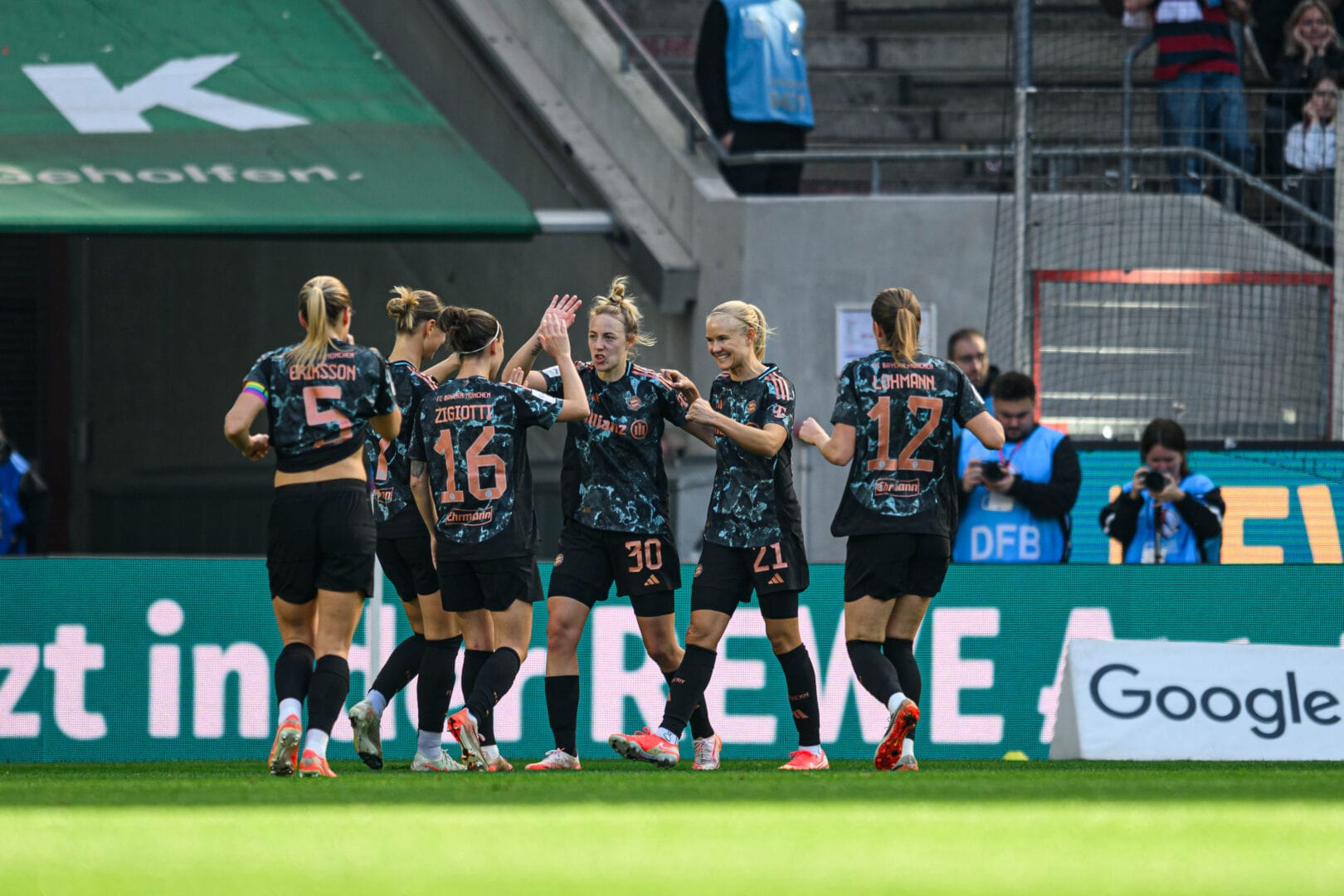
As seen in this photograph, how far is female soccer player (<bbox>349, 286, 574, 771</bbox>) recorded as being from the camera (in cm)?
846

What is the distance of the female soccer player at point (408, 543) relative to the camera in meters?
8.46

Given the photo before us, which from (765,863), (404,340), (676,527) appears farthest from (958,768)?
Result: (676,527)

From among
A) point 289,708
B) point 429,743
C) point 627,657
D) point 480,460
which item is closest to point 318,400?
point 480,460

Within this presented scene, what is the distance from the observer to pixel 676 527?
13289mm

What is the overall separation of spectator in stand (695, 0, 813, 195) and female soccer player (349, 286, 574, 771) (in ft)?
17.7

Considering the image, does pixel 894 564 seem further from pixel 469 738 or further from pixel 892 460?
pixel 469 738

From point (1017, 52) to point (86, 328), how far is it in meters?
9.09

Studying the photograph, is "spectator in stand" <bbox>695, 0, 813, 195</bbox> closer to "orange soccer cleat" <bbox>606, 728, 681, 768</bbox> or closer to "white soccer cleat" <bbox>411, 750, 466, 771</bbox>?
"orange soccer cleat" <bbox>606, 728, 681, 768</bbox>

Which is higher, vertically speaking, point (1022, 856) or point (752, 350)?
point (752, 350)

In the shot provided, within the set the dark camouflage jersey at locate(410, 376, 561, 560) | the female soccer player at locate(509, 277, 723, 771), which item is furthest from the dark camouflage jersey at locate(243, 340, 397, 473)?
the female soccer player at locate(509, 277, 723, 771)

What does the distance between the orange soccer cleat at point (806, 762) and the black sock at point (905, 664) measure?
0.42 m

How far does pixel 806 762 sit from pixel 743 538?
1014 mm

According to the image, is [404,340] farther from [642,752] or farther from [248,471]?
[248,471]

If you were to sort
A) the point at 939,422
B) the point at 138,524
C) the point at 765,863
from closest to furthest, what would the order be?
the point at 765,863 < the point at 939,422 < the point at 138,524
